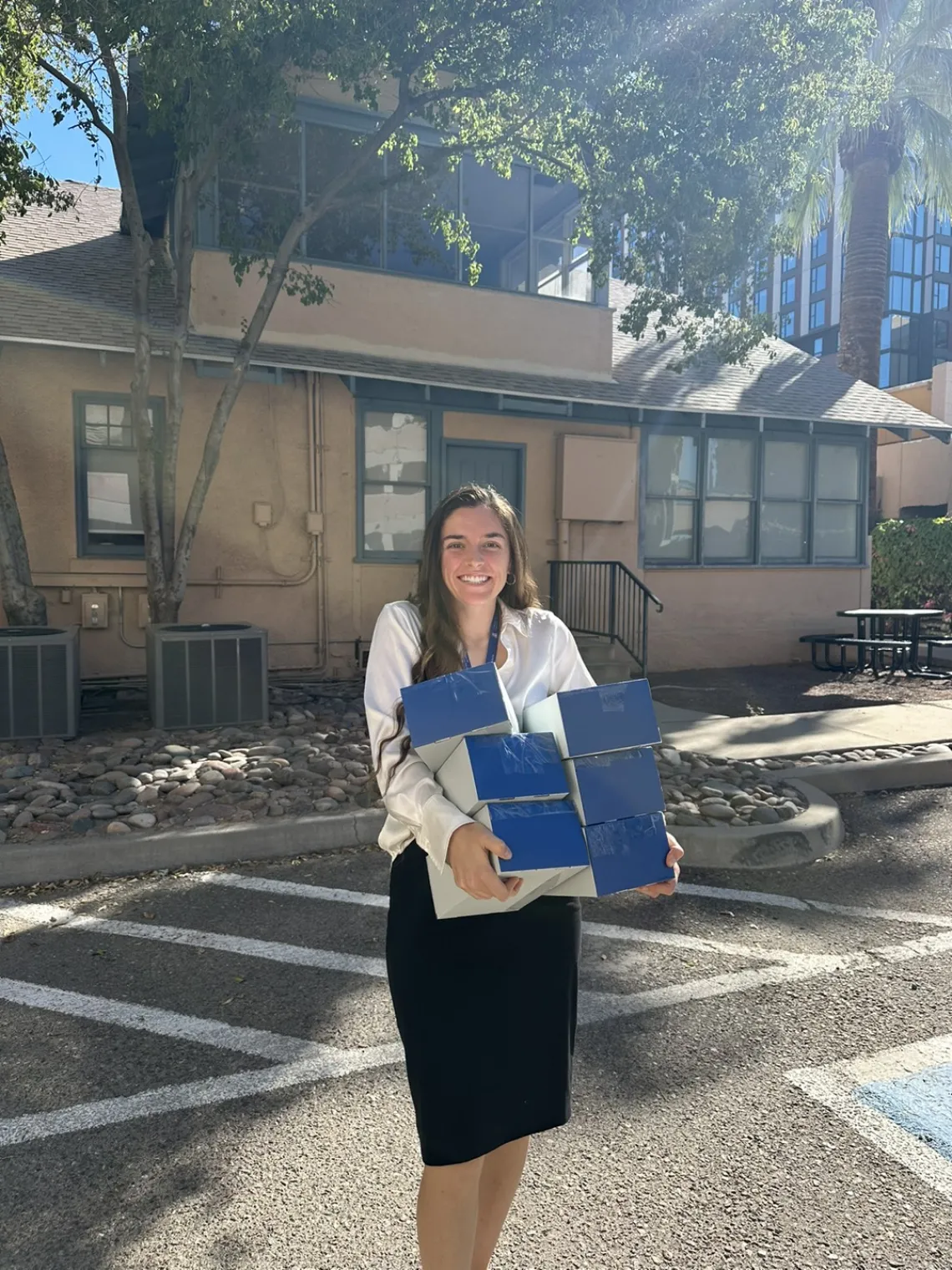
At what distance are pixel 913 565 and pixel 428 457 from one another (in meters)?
9.69

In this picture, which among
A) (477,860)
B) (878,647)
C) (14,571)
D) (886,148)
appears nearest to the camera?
(477,860)

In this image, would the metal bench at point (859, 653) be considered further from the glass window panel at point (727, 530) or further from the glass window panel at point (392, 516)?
the glass window panel at point (392, 516)

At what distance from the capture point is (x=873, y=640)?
1138 centimetres

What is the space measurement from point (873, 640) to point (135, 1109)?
34.8 ft

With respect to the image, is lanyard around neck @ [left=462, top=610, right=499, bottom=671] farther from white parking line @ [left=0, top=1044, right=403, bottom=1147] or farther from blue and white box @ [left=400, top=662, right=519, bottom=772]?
white parking line @ [left=0, top=1044, right=403, bottom=1147]

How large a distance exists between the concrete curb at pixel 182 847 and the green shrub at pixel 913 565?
13.5 m

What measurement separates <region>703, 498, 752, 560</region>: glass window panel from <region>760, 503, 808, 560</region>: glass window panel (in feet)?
0.69

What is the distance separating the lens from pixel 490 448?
1134 centimetres

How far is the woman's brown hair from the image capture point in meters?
1.91

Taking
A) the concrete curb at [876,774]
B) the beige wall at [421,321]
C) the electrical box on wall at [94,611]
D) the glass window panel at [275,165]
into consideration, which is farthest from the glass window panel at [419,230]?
the concrete curb at [876,774]

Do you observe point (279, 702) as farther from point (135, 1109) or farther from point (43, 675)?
point (135, 1109)

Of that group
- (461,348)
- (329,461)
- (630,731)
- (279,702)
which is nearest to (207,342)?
(329,461)

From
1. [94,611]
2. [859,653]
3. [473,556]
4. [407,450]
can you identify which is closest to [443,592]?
[473,556]

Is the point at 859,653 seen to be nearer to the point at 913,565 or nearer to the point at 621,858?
the point at 913,565
